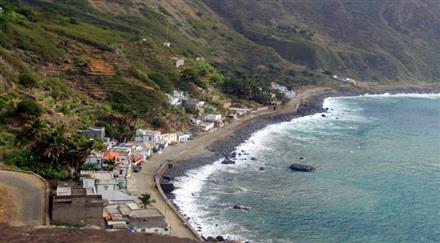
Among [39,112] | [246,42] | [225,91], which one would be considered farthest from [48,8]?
[39,112]

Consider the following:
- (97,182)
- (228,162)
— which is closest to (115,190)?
(97,182)

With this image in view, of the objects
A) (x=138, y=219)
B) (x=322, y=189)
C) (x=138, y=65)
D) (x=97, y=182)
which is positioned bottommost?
(x=322, y=189)

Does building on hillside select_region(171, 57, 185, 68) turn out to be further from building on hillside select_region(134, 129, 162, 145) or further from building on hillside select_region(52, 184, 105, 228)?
building on hillside select_region(52, 184, 105, 228)

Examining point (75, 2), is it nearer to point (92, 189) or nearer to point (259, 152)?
point (259, 152)

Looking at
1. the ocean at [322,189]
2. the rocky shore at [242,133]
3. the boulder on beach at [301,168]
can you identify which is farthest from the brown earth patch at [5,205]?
the boulder on beach at [301,168]

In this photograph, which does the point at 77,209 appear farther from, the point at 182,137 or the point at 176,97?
the point at 176,97

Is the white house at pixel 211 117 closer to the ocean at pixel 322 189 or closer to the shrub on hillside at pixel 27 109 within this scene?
the ocean at pixel 322 189

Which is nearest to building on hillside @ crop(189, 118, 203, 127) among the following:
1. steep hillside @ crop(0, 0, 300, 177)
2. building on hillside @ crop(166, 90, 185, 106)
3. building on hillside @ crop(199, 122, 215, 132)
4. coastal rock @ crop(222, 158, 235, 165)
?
building on hillside @ crop(199, 122, 215, 132)
